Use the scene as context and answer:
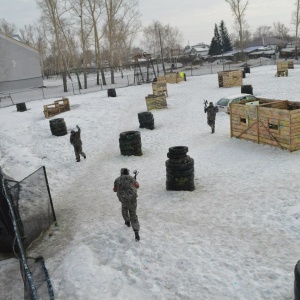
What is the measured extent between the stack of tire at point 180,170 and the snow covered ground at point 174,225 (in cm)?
28

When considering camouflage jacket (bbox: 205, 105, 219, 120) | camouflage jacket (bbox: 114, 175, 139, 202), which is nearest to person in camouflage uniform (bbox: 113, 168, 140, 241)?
camouflage jacket (bbox: 114, 175, 139, 202)

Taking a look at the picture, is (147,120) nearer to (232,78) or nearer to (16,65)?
(232,78)

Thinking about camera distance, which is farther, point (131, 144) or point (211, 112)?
point (211, 112)

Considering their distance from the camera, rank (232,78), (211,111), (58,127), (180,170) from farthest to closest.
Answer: (232,78)
(58,127)
(211,111)
(180,170)

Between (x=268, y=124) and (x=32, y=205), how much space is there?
9554mm

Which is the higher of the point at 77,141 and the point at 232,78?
the point at 232,78

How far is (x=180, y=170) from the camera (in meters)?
9.77

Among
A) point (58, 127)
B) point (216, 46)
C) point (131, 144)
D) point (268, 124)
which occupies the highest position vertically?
point (216, 46)

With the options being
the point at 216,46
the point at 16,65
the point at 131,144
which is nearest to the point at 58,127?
the point at 131,144

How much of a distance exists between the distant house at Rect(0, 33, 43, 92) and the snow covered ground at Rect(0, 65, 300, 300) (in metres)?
36.8

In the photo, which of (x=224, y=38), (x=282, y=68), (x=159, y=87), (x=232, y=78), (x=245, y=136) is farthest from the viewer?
(x=224, y=38)

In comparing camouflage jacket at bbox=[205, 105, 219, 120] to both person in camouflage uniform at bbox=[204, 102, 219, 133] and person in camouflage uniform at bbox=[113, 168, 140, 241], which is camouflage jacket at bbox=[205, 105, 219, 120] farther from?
person in camouflage uniform at bbox=[113, 168, 140, 241]

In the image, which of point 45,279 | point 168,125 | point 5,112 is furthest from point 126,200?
point 5,112

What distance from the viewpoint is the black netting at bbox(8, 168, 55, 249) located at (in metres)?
7.38
